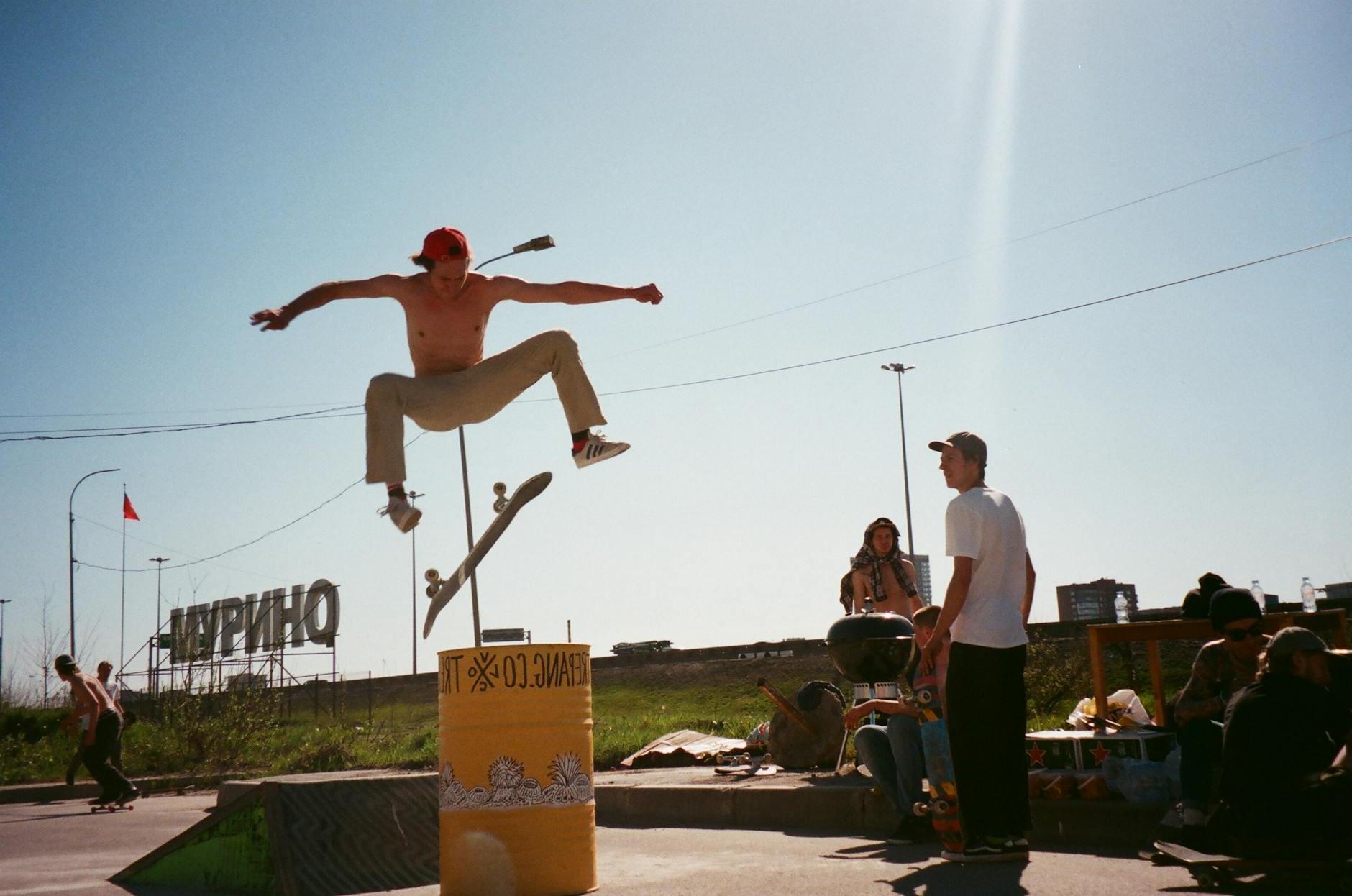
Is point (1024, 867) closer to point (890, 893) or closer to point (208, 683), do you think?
point (890, 893)

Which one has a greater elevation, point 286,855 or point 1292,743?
point 1292,743

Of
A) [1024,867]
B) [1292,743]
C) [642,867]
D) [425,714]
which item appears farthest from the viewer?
[425,714]

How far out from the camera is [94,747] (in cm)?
1348

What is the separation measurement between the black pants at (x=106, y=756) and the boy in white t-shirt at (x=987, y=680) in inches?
438

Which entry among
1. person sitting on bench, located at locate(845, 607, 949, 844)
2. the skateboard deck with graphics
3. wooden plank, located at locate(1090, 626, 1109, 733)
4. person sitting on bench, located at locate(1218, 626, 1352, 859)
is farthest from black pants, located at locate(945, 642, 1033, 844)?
the skateboard deck with graphics

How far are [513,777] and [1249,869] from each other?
3.37m

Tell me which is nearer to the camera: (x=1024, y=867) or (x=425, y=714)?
(x=1024, y=867)

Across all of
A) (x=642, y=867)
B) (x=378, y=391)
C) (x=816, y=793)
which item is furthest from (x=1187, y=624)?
(x=378, y=391)

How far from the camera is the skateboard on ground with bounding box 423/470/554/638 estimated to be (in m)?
6.27

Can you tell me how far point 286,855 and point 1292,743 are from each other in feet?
16.3

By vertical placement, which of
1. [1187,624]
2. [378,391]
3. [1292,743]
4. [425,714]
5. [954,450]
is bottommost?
[425,714]

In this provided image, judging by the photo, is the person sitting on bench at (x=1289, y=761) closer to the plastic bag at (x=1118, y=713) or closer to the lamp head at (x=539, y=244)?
the plastic bag at (x=1118, y=713)

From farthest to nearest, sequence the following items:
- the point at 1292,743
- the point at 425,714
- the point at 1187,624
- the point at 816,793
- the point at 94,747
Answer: the point at 425,714 → the point at 94,747 → the point at 816,793 → the point at 1187,624 → the point at 1292,743

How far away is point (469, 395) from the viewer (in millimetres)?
5938
